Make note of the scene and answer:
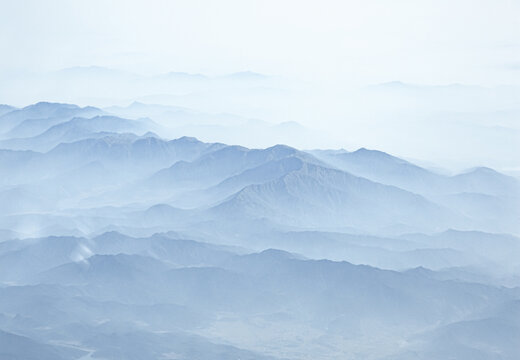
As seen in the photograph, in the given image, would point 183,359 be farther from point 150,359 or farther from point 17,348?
point 17,348

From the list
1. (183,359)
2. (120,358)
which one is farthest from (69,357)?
(183,359)

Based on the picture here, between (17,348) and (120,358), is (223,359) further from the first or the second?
(17,348)

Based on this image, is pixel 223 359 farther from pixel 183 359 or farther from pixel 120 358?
pixel 120 358

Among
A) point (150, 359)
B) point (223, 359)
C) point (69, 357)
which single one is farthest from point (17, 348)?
point (223, 359)

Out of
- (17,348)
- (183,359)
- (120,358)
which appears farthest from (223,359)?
(17,348)

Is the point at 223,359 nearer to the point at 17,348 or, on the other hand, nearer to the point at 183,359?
the point at 183,359

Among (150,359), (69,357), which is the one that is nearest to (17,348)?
(69,357)
